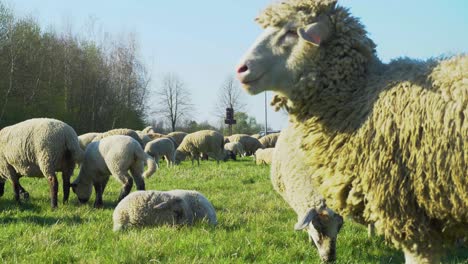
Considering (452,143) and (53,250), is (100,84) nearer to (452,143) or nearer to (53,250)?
(53,250)

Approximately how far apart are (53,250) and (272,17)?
10.1 feet

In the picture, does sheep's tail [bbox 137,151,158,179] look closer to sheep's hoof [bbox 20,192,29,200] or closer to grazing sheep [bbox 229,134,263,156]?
sheep's hoof [bbox 20,192,29,200]

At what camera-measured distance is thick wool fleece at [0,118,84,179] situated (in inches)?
332

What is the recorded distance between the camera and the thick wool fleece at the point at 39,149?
843 cm

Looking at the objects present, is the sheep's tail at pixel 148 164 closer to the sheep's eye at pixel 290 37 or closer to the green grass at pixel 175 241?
the green grass at pixel 175 241

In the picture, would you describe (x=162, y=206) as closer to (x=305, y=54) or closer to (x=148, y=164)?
(x=148, y=164)

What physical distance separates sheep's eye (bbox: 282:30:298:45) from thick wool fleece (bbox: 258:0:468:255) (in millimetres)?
69

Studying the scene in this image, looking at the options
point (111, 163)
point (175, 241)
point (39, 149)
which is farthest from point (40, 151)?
point (175, 241)

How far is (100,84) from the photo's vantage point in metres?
40.6

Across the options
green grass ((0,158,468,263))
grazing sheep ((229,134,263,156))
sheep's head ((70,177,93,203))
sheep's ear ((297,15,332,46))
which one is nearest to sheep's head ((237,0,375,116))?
sheep's ear ((297,15,332,46))

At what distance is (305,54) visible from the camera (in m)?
2.90

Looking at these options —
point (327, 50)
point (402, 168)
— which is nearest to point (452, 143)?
point (402, 168)

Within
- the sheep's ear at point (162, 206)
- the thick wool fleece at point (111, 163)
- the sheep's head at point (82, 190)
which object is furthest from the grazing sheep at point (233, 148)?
the sheep's ear at point (162, 206)

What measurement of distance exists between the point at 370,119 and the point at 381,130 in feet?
0.34
